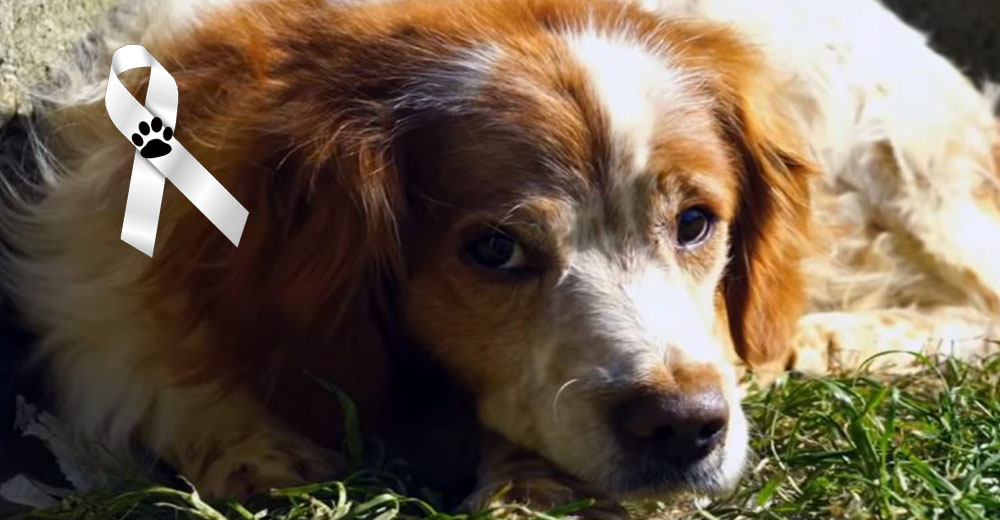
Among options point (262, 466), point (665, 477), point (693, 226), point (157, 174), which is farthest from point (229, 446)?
point (693, 226)

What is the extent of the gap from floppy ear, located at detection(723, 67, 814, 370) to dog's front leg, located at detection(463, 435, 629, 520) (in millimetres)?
788

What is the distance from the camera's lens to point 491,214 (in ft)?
9.99

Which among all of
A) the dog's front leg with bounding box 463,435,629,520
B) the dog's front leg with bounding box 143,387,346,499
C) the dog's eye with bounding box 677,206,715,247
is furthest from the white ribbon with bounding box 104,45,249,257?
the dog's eye with bounding box 677,206,715,247

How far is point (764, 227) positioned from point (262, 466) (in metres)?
1.19

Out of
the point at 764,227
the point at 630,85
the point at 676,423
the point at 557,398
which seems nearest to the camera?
the point at 676,423

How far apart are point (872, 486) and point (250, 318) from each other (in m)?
1.16

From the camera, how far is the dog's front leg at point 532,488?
9.82 feet

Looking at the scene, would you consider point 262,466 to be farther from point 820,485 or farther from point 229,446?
point 820,485

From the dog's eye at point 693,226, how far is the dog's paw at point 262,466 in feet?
2.52

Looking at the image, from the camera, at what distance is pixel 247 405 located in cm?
324

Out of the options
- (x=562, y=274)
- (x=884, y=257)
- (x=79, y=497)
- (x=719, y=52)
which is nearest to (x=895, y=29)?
(x=884, y=257)

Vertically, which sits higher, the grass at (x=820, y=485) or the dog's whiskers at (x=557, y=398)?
the dog's whiskers at (x=557, y=398)

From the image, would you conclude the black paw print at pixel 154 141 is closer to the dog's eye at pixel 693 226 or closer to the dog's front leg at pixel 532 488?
the dog's front leg at pixel 532 488

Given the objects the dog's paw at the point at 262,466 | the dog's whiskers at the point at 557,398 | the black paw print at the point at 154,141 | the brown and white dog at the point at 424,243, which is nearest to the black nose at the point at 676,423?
the brown and white dog at the point at 424,243
